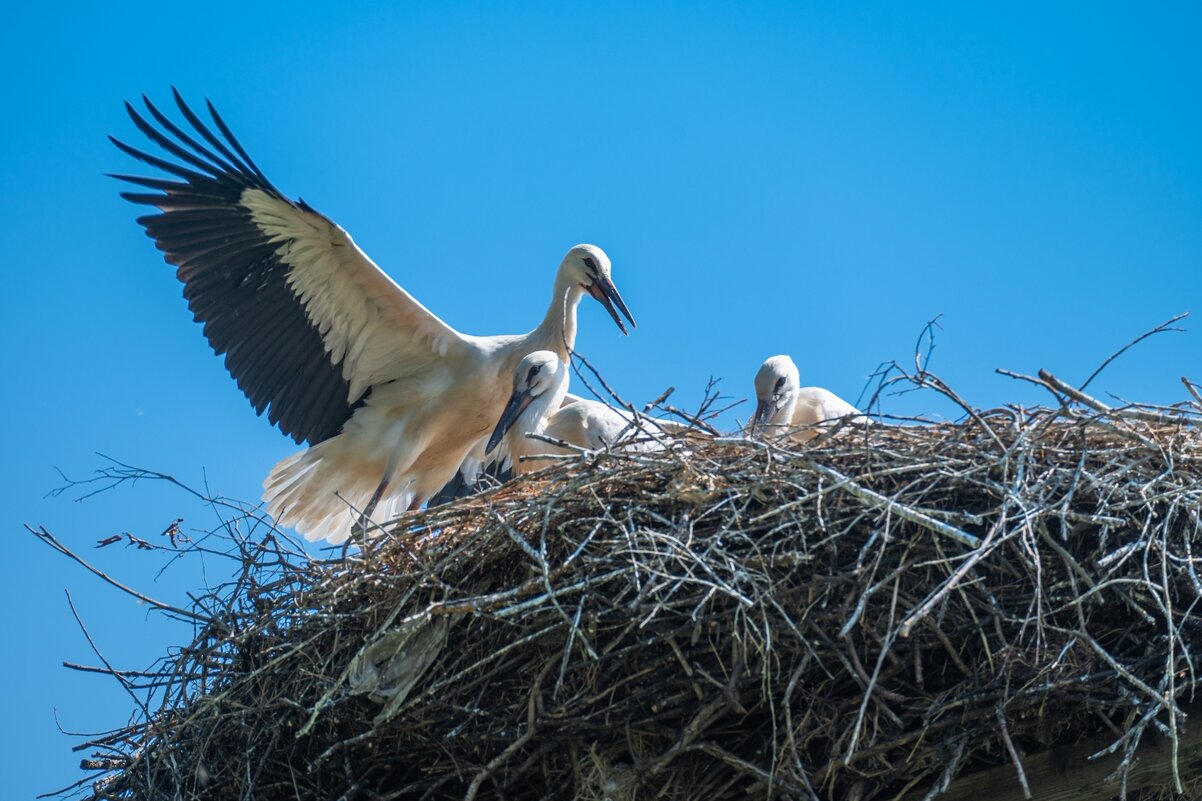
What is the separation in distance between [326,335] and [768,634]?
3301 millimetres

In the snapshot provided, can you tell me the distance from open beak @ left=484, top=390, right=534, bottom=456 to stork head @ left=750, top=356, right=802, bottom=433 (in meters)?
0.82

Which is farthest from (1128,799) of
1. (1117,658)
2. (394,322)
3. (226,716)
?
(394,322)

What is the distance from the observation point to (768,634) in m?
2.91

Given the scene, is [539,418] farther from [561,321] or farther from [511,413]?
[561,321]

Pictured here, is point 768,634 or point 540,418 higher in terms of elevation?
point 540,418

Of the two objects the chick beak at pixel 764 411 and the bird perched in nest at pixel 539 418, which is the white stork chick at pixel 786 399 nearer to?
the chick beak at pixel 764 411

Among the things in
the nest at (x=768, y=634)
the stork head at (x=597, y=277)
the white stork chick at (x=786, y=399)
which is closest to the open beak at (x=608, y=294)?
the stork head at (x=597, y=277)

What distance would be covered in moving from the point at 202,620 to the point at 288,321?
2158 mm

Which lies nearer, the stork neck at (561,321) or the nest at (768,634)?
the nest at (768,634)

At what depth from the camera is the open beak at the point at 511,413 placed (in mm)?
5238

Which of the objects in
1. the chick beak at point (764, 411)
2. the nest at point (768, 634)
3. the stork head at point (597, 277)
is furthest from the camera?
the stork head at point (597, 277)

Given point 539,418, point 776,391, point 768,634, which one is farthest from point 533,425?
point 768,634

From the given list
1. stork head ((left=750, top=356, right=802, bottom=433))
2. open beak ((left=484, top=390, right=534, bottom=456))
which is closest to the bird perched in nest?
open beak ((left=484, top=390, right=534, bottom=456))

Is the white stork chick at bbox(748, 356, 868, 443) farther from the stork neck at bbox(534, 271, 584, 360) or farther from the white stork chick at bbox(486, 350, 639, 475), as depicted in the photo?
the stork neck at bbox(534, 271, 584, 360)
